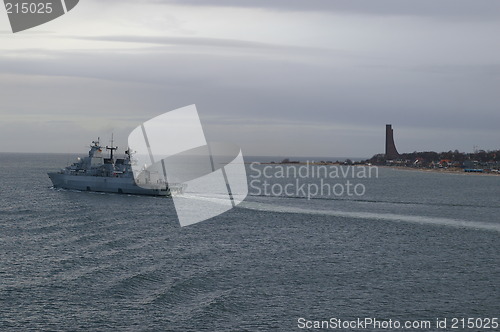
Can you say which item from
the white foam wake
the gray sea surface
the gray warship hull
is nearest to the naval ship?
the gray warship hull

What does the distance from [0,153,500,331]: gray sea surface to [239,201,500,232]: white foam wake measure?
0.42 meters

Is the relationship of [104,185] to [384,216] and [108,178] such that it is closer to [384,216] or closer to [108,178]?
[108,178]

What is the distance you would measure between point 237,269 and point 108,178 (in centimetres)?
6312

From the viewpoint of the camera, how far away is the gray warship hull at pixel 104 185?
9356cm

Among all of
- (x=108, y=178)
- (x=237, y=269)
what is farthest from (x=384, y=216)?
Answer: (x=108, y=178)

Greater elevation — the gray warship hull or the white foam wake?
the gray warship hull

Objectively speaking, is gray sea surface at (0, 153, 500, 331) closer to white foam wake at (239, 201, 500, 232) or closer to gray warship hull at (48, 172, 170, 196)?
white foam wake at (239, 201, 500, 232)

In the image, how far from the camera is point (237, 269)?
129 feet

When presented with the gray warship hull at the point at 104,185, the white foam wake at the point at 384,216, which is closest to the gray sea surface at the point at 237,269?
the white foam wake at the point at 384,216

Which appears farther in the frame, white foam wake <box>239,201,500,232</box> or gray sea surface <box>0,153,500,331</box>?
white foam wake <box>239,201,500,232</box>

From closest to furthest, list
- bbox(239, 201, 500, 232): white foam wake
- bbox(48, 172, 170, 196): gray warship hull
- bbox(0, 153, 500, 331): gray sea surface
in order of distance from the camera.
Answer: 1. bbox(0, 153, 500, 331): gray sea surface
2. bbox(239, 201, 500, 232): white foam wake
3. bbox(48, 172, 170, 196): gray warship hull

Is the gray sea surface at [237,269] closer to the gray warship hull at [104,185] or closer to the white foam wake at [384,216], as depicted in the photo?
the white foam wake at [384,216]

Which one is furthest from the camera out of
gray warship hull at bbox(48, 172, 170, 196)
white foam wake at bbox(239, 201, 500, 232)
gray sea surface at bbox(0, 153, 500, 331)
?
gray warship hull at bbox(48, 172, 170, 196)

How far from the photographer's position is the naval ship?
9400 centimetres
